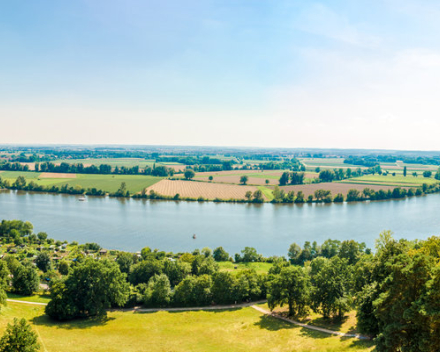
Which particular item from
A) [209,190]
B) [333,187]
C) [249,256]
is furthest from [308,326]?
[333,187]

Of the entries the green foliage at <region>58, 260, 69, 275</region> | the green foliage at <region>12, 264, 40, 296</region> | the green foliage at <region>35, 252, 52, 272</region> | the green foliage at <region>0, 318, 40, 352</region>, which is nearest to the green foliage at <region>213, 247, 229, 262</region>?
the green foliage at <region>58, 260, 69, 275</region>

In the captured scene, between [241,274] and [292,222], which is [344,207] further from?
[241,274]

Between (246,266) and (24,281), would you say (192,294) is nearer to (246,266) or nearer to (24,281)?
(246,266)

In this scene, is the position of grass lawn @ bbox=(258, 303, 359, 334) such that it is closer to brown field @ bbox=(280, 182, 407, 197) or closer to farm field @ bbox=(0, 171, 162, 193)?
brown field @ bbox=(280, 182, 407, 197)

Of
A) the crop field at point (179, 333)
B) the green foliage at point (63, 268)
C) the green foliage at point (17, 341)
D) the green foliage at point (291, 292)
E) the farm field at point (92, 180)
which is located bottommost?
the green foliage at point (63, 268)

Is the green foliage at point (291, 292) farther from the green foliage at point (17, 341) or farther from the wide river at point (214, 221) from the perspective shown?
the wide river at point (214, 221)

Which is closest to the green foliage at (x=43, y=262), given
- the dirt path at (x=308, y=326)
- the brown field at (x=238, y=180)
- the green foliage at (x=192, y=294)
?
the green foliage at (x=192, y=294)
